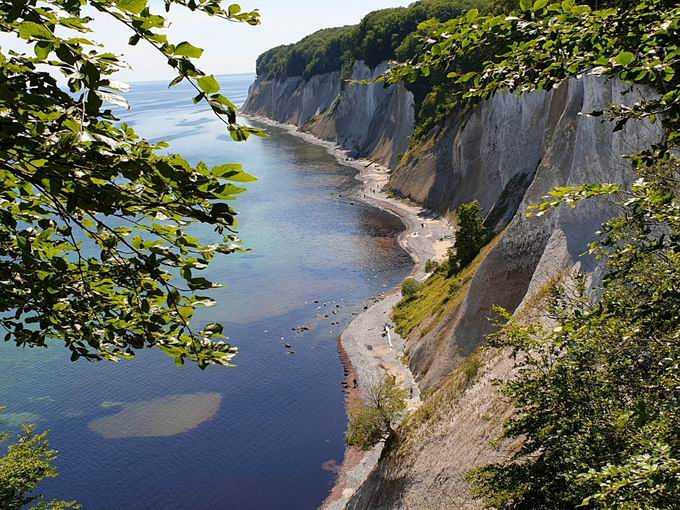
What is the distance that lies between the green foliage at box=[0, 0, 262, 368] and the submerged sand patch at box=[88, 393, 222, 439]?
43.5 m

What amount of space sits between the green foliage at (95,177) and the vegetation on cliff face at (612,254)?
3598mm

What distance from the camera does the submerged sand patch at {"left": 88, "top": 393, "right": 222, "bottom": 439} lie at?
48812mm

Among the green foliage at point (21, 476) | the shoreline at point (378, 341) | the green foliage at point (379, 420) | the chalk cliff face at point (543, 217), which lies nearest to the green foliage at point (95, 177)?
the chalk cliff face at point (543, 217)

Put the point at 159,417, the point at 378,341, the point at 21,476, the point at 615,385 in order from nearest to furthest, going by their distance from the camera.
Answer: the point at 615,385, the point at 21,476, the point at 159,417, the point at 378,341

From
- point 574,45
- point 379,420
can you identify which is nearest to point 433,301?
point 379,420

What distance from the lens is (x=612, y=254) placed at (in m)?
11.8

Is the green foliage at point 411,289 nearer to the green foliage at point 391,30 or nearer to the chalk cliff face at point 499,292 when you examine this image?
the chalk cliff face at point 499,292

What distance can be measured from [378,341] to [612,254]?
157 feet

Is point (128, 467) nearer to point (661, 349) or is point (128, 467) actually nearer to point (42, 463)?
point (42, 463)

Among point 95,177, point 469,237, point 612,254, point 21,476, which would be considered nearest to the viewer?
point 95,177

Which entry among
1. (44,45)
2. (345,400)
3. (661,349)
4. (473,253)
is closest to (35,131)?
(44,45)

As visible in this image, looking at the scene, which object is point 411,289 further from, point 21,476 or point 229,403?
point 21,476

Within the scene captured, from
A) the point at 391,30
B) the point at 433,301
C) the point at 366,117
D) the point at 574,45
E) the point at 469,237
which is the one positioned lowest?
the point at 433,301

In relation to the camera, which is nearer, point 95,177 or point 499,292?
point 95,177
